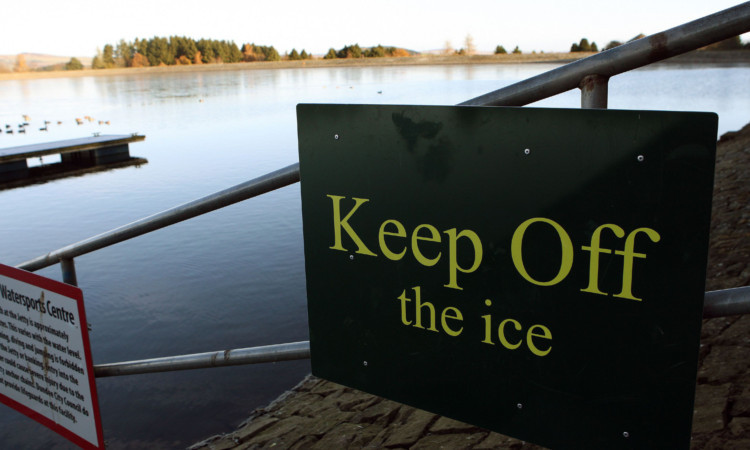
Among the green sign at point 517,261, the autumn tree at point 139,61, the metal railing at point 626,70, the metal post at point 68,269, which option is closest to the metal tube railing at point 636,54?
the metal railing at point 626,70

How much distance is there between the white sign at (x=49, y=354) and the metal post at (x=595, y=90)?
5.57ft

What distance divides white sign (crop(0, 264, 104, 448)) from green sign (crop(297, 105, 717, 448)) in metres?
1.03

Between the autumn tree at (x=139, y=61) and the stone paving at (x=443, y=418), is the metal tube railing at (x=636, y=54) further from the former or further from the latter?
the autumn tree at (x=139, y=61)

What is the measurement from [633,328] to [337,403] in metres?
4.39

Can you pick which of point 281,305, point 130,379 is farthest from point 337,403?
point 281,305

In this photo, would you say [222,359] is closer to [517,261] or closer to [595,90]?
[517,261]

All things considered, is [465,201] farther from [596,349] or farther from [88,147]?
[88,147]

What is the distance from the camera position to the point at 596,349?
1311 mm

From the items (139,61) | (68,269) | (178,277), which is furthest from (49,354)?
(139,61)

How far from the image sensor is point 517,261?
1364mm

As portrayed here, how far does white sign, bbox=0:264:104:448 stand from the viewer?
225 cm

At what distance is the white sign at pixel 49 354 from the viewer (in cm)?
225

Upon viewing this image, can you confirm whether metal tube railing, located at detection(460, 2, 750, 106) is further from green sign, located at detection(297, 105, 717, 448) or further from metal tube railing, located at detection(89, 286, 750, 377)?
metal tube railing, located at detection(89, 286, 750, 377)

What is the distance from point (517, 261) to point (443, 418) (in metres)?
3.00
